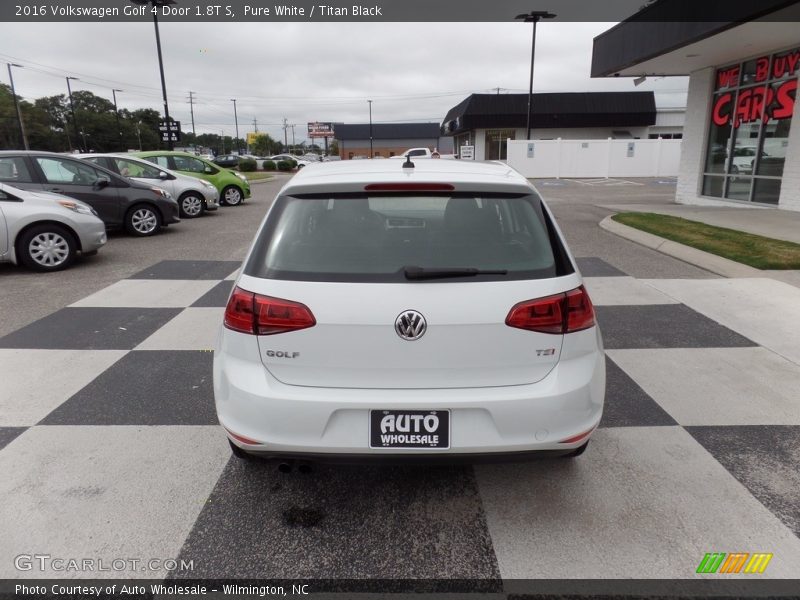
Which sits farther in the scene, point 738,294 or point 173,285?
point 173,285

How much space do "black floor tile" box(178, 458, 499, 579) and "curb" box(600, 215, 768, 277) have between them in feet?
21.0

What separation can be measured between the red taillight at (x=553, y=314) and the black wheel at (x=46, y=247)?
7.92m

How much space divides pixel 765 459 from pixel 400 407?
2344 mm

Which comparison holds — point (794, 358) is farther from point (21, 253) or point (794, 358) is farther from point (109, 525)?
point (21, 253)

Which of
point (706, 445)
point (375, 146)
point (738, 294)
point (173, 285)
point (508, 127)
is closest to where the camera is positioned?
point (706, 445)

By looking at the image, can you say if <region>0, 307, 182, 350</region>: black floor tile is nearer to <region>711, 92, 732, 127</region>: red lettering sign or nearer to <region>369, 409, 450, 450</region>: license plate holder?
<region>369, 409, 450, 450</region>: license plate holder

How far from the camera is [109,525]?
8.84 feet

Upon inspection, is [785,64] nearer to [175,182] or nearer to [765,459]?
[765,459]

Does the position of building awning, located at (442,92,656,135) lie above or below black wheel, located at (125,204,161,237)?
above

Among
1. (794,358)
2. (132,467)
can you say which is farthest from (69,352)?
(794,358)

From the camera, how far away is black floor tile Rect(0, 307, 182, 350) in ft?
17.0

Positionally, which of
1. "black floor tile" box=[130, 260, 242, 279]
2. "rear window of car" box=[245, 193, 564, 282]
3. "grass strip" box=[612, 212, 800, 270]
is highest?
"rear window of car" box=[245, 193, 564, 282]

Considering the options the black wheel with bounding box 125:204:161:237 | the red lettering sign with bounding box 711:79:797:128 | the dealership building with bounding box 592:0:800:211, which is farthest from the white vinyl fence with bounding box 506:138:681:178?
the black wheel with bounding box 125:204:161:237

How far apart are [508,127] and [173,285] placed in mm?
40729
